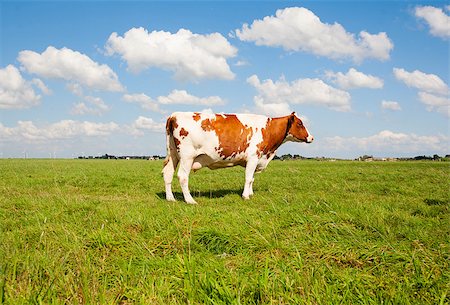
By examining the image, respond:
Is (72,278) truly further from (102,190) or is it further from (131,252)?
(102,190)

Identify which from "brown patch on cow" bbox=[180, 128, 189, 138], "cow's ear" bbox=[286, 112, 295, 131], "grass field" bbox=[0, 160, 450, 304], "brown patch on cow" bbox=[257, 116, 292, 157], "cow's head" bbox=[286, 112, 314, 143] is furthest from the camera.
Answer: "cow's head" bbox=[286, 112, 314, 143]

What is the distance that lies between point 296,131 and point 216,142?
3.39 metres

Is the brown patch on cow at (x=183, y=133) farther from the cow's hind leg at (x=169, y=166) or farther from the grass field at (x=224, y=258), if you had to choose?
the grass field at (x=224, y=258)

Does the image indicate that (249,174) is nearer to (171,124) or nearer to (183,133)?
(183,133)

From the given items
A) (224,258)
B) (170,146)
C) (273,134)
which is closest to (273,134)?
(273,134)

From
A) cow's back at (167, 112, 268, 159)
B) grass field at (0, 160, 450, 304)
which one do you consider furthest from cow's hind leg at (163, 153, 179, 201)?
grass field at (0, 160, 450, 304)

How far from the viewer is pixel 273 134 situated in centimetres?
1120

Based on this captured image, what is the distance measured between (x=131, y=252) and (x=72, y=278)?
991mm

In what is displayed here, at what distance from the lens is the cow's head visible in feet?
38.4

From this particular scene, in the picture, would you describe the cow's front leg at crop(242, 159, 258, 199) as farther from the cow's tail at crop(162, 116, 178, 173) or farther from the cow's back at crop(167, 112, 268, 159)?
the cow's tail at crop(162, 116, 178, 173)

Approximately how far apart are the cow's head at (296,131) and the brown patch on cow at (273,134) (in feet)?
0.45

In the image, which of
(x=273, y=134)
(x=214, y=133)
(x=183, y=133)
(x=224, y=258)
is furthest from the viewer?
(x=273, y=134)

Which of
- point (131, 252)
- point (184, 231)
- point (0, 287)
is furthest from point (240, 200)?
point (0, 287)

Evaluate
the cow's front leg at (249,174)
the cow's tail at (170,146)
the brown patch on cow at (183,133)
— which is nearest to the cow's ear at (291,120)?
the cow's front leg at (249,174)
